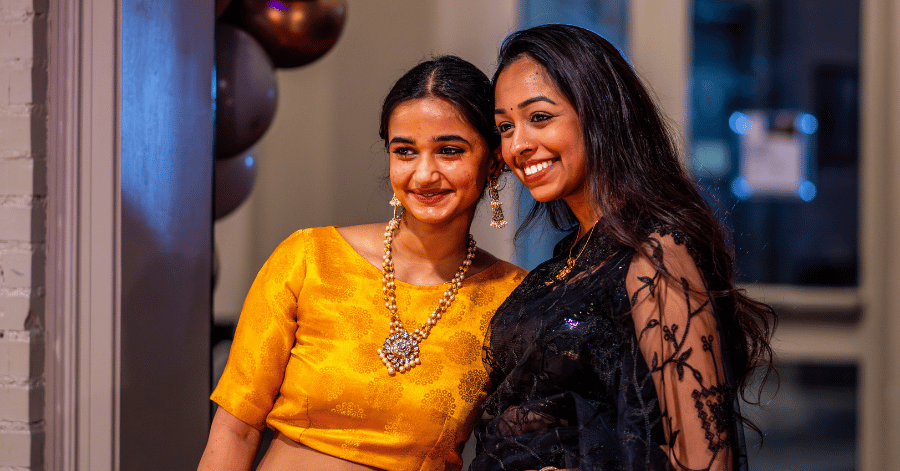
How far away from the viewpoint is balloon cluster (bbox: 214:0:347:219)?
2.05 meters

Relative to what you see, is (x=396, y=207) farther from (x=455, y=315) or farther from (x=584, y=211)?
(x=584, y=211)

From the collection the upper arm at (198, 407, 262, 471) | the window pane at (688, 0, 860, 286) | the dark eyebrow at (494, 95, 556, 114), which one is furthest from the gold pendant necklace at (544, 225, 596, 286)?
the window pane at (688, 0, 860, 286)

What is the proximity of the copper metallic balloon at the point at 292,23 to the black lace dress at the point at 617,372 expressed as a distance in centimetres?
125

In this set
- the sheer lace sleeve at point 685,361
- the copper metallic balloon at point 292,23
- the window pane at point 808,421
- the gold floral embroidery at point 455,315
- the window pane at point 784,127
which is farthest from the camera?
the window pane at point 784,127

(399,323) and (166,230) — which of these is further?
(166,230)

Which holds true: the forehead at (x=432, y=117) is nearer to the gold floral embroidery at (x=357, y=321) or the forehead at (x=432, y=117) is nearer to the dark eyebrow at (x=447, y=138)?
the dark eyebrow at (x=447, y=138)

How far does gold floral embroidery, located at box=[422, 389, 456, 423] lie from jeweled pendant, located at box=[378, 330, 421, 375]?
2.8 inches

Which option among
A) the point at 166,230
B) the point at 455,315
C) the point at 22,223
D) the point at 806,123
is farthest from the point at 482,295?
the point at 806,123

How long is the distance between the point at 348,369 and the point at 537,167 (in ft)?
1.83

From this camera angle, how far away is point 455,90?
4.83 ft

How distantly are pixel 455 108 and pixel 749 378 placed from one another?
0.78m

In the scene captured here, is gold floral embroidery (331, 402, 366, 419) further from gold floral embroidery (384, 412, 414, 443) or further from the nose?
the nose

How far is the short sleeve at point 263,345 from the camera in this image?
4.83ft

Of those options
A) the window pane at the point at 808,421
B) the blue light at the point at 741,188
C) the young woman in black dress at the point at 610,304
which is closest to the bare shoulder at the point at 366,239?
the young woman in black dress at the point at 610,304
